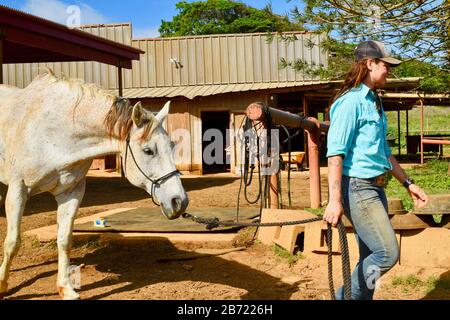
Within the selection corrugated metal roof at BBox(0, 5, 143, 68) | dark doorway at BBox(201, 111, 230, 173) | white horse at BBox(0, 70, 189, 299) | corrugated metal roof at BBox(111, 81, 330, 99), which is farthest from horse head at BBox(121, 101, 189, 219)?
dark doorway at BBox(201, 111, 230, 173)

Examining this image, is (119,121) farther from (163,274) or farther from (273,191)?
(273,191)

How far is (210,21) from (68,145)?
42.5m

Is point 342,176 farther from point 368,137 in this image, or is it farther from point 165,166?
point 165,166

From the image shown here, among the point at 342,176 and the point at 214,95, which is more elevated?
the point at 214,95

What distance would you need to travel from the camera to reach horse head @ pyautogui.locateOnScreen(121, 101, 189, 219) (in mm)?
3725

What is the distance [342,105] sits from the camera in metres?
2.85

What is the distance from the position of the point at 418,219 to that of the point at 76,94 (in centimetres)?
320

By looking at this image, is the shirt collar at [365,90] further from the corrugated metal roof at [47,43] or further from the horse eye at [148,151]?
the corrugated metal roof at [47,43]

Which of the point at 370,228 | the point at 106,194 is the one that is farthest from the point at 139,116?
the point at 106,194

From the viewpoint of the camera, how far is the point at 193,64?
19.9 m

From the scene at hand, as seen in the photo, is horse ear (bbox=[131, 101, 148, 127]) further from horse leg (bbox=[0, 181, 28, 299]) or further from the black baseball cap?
the black baseball cap

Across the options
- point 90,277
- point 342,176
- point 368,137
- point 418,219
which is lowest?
point 90,277

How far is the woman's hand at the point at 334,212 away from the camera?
269 cm
